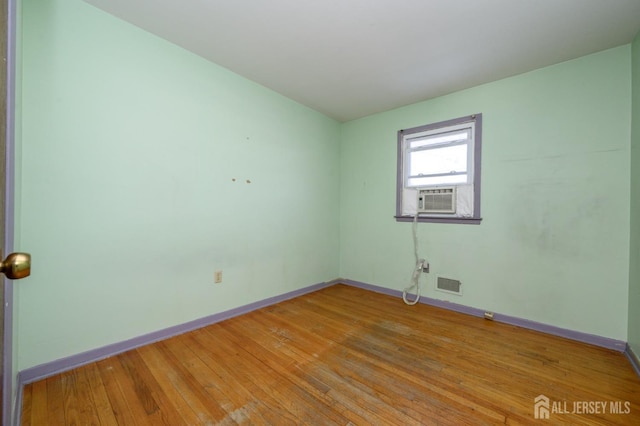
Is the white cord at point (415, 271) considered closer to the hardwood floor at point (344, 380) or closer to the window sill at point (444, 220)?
the window sill at point (444, 220)

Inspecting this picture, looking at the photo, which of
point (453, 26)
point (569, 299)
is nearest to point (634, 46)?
point (453, 26)

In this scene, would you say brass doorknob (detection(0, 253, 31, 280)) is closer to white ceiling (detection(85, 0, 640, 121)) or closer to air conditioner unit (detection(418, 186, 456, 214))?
white ceiling (detection(85, 0, 640, 121))

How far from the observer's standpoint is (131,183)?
1919mm

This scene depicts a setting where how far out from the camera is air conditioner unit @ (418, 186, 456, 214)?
9.24 ft

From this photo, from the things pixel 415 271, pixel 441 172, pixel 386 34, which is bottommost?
pixel 415 271

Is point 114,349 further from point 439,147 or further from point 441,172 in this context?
point 439,147

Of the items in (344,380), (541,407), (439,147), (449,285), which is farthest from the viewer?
(439,147)

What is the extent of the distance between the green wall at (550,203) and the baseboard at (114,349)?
7.55 ft

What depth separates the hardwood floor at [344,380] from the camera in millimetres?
1341

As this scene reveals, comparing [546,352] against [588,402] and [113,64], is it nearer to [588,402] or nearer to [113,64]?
[588,402]

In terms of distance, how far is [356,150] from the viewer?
3723 millimetres

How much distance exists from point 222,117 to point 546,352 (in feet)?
11.4

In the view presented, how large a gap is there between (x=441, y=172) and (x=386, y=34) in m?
1.64

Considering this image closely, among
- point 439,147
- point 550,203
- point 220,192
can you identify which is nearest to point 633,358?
point 550,203
